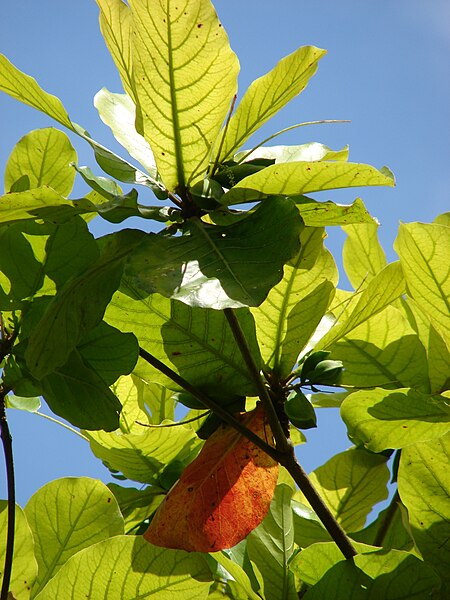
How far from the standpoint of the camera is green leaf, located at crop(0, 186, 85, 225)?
2.37 feet

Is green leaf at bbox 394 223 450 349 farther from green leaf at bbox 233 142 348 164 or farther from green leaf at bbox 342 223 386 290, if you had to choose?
green leaf at bbox 342 223 386 290

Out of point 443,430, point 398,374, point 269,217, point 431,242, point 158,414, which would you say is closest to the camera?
point 269,217

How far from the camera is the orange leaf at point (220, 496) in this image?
2.66ft

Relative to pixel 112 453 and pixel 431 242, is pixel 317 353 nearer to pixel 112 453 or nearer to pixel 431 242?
pixel 431 242

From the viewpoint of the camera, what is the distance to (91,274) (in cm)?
Result: 75

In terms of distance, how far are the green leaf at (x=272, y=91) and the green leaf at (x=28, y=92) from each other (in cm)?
18

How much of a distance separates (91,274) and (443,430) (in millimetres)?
504

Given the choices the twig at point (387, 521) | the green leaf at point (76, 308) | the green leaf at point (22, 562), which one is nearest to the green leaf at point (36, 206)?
the green leaf at point (76, 308)

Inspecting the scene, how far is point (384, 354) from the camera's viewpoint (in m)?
1.06

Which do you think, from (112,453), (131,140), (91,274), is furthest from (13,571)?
(131,140)

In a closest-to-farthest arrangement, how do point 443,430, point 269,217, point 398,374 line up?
point 269,217
point 443,430
point 398,374

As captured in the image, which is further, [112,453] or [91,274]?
[112,453]

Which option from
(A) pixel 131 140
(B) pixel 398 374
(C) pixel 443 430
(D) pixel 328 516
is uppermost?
(A) pixel 131 140

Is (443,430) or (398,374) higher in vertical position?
(398,374)
